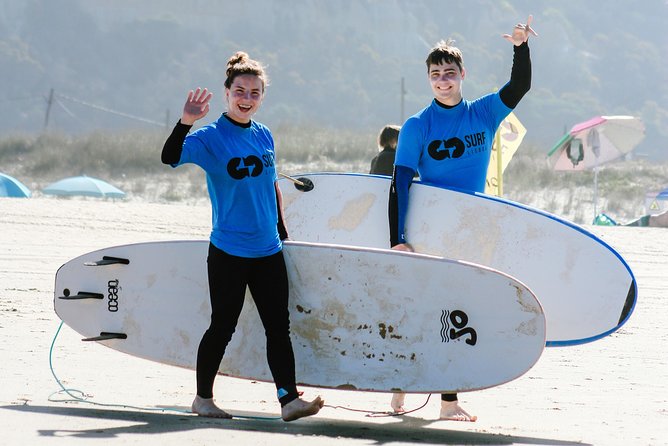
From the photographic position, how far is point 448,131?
4246 mm

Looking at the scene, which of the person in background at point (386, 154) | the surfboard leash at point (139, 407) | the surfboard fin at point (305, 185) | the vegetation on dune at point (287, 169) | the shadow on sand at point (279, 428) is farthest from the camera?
the vegetation on dune at point (287, 169)

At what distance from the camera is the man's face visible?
4273 mm

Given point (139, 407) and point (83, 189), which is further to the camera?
point (83, 189)

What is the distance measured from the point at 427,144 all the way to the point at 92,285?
1.60 m

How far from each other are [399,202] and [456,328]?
1.93 ft

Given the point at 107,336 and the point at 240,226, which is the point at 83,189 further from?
the point at 240,226

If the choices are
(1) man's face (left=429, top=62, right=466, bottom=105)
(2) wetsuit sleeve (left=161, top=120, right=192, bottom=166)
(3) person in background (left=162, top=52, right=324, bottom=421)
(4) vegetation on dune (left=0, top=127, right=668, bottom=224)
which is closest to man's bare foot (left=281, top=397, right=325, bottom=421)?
(3) person in background (left=162, top=52, right=324, bottom=421)

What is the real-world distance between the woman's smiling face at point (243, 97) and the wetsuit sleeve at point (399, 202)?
2.25 feet

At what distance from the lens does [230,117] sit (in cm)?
392

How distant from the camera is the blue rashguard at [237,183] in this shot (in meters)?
3.81

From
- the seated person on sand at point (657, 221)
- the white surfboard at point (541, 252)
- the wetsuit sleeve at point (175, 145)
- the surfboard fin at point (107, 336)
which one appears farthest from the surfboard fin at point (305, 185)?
the seated person on sand at point (657, 221)

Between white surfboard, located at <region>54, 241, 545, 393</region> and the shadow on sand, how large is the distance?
209 mm

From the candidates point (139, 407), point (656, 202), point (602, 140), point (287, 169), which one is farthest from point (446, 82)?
point (287, 169)

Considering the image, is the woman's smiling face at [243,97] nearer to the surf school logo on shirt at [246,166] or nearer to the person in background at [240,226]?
the person in background at [240,226]
